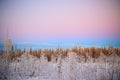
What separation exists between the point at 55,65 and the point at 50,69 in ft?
→ 0.41

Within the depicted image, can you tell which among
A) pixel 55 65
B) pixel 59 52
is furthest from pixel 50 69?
pixel 59 52

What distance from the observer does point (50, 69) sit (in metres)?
3.85

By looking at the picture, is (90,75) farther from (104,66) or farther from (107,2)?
(107,2)

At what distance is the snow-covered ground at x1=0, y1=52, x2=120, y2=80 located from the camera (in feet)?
12.6

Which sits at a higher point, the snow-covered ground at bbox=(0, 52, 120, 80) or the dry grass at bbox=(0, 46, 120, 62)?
the dry grass at bbox=(0, 46, 120, 62)

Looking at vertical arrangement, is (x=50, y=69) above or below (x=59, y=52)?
below

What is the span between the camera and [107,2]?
4.18 m

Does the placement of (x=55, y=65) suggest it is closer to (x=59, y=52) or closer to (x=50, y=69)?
(x=50, y=69)

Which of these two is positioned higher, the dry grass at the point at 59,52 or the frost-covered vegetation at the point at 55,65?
the dry grass at the point at 59,52

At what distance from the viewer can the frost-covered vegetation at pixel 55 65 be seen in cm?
385

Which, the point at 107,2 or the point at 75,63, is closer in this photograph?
the point at 75,63

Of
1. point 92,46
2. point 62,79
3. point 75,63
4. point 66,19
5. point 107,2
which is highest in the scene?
point 107,2

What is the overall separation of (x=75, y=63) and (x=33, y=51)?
2.78 ft

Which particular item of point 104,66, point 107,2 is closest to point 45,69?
point 104,66
